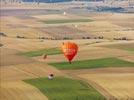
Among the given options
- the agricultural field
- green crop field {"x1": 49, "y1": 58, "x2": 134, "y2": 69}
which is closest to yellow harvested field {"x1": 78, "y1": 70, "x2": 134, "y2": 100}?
the agricultural field

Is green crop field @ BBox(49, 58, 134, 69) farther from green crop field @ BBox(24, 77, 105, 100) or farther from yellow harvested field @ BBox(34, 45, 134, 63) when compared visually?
green crop field @ BBox(24, 77, 105, 100)

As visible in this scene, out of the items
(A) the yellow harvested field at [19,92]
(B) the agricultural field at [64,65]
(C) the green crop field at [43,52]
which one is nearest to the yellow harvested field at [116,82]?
(B) the agricultural field at [64,65]

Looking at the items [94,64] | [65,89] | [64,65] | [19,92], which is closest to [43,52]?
[64,65]

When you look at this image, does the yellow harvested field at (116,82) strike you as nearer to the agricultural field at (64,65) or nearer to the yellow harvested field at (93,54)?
the agricultural field at (64,65)

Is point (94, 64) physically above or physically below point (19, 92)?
below

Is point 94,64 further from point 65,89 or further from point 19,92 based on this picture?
point 19,92

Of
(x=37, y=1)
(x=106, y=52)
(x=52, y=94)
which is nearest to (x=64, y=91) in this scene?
(x=52, y=94)

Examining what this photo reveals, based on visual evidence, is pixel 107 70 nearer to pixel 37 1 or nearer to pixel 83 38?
pixel 83 38
